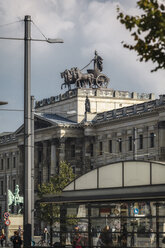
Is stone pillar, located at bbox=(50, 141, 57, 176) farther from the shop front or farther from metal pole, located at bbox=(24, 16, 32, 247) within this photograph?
metal pole, located at bbox=(24, 16, 32, 247)

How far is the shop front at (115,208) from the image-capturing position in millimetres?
29188

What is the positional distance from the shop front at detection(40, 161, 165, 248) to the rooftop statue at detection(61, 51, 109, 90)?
3333 inches

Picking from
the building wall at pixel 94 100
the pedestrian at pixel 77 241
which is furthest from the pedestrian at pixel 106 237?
the building wall at pixel 94 100

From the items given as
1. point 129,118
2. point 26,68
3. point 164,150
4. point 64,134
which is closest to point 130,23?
point 26,68

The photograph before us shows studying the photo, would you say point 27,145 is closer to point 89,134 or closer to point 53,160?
point 89,134

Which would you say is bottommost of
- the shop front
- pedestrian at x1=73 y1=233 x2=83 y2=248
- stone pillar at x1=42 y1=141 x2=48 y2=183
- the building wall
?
pedestrian at x1=73 y1=233 x2=83 y2=248

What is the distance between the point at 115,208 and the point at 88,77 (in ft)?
291

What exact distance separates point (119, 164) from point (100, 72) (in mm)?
89399

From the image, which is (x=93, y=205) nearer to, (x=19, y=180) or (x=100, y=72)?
(x=100, y=72)

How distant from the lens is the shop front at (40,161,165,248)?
29.2 meters

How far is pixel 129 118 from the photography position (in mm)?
104875

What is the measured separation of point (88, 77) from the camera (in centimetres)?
11881

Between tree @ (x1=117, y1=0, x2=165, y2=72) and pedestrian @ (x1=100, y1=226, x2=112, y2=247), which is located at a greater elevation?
tree @ (x1=117, y1=0, x2=165, y2=72)

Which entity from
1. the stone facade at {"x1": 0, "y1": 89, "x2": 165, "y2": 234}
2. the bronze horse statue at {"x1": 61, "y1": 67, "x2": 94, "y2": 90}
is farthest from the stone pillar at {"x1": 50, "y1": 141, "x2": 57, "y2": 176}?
the bronze horse statue at {"x1": 61, "y1": 67, "x2": 94, "y2": 90}
